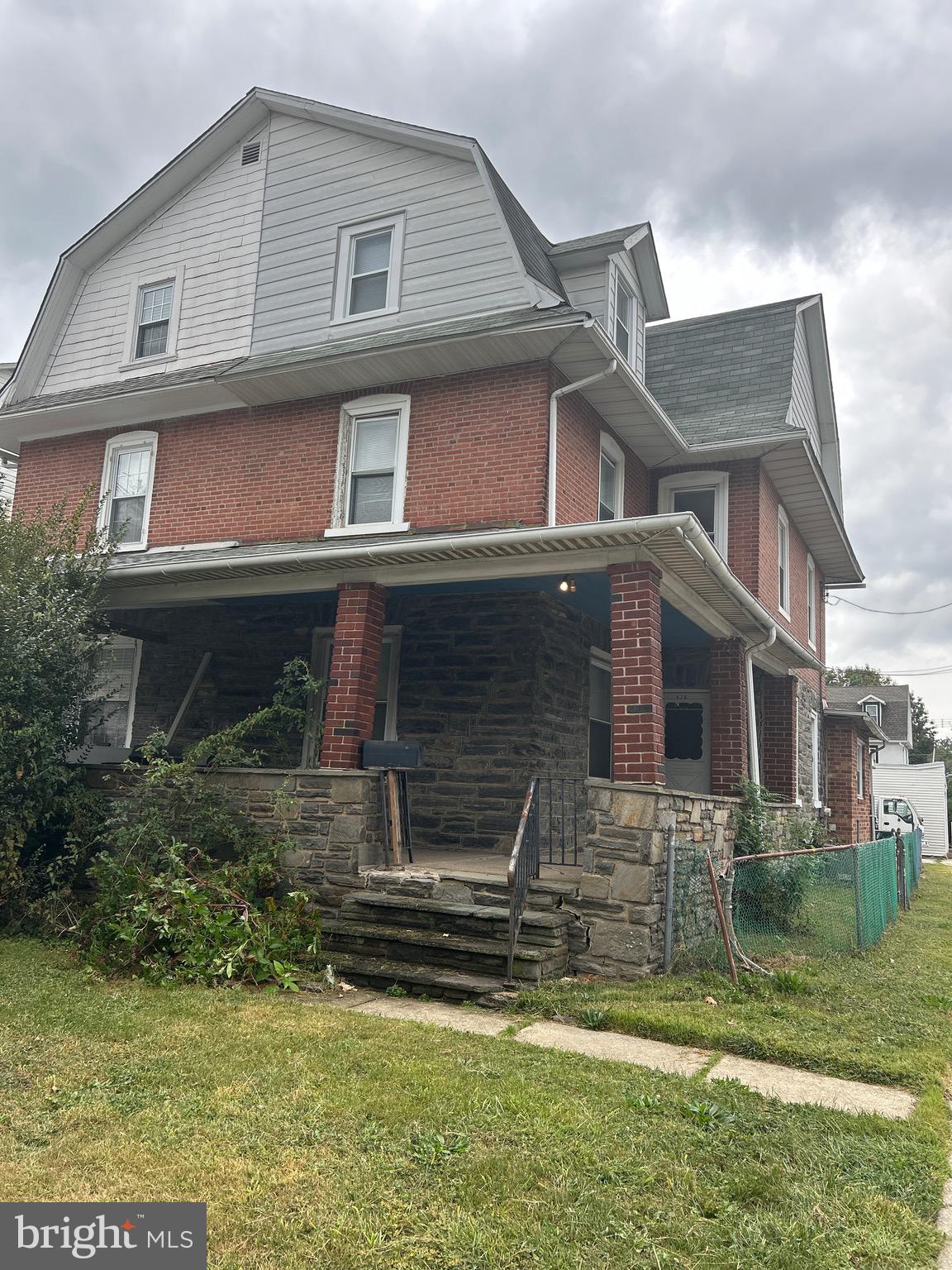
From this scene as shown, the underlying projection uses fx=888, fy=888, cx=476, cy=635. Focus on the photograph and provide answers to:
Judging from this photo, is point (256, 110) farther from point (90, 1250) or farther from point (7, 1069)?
point (90, 1250)

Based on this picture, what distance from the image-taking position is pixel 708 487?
1336 centimetres

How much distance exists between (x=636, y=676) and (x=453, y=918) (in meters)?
2.50

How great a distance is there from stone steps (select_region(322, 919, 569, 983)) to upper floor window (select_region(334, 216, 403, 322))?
7648 mm

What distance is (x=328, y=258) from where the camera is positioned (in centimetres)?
1184

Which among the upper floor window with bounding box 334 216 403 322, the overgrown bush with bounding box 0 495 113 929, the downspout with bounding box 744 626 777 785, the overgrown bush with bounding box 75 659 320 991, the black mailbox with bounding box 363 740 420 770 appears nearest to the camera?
the overgrown bush with bounding box 75 659 320 991

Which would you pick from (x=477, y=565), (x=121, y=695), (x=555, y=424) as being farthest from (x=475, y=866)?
(x=121, y=695)

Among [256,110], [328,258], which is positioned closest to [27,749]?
[328,258]

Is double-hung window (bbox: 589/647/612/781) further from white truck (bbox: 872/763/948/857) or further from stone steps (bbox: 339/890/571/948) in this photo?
white truck (bbox: 872/763/948/857)

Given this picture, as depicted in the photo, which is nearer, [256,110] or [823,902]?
[823,902]

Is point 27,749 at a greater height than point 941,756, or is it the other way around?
point 941,756

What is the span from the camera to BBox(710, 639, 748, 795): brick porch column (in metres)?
10.5

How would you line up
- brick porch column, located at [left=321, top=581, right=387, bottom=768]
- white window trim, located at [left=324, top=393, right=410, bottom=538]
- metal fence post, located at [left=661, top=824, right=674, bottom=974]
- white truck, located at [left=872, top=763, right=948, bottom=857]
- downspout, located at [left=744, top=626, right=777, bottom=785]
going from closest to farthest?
metal fence post, located at [left=661, top=824, right=674, bottom=974]
brick porch column, located at [left=321, top=581, right=387, bottom=768]
white window trim, located at [left=324, top=393, right=410, bottom=538]
downspout, located at [left=744, top=626, right=777, bottom=785]
white truck, located at [left=872, top=763, right=948, bottom=857]

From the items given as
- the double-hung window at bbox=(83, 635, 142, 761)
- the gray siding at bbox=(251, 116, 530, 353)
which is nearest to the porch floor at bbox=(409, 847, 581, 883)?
the double-hung window at bbox=(83, 635, 142, 761)

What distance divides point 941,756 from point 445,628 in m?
66.0
